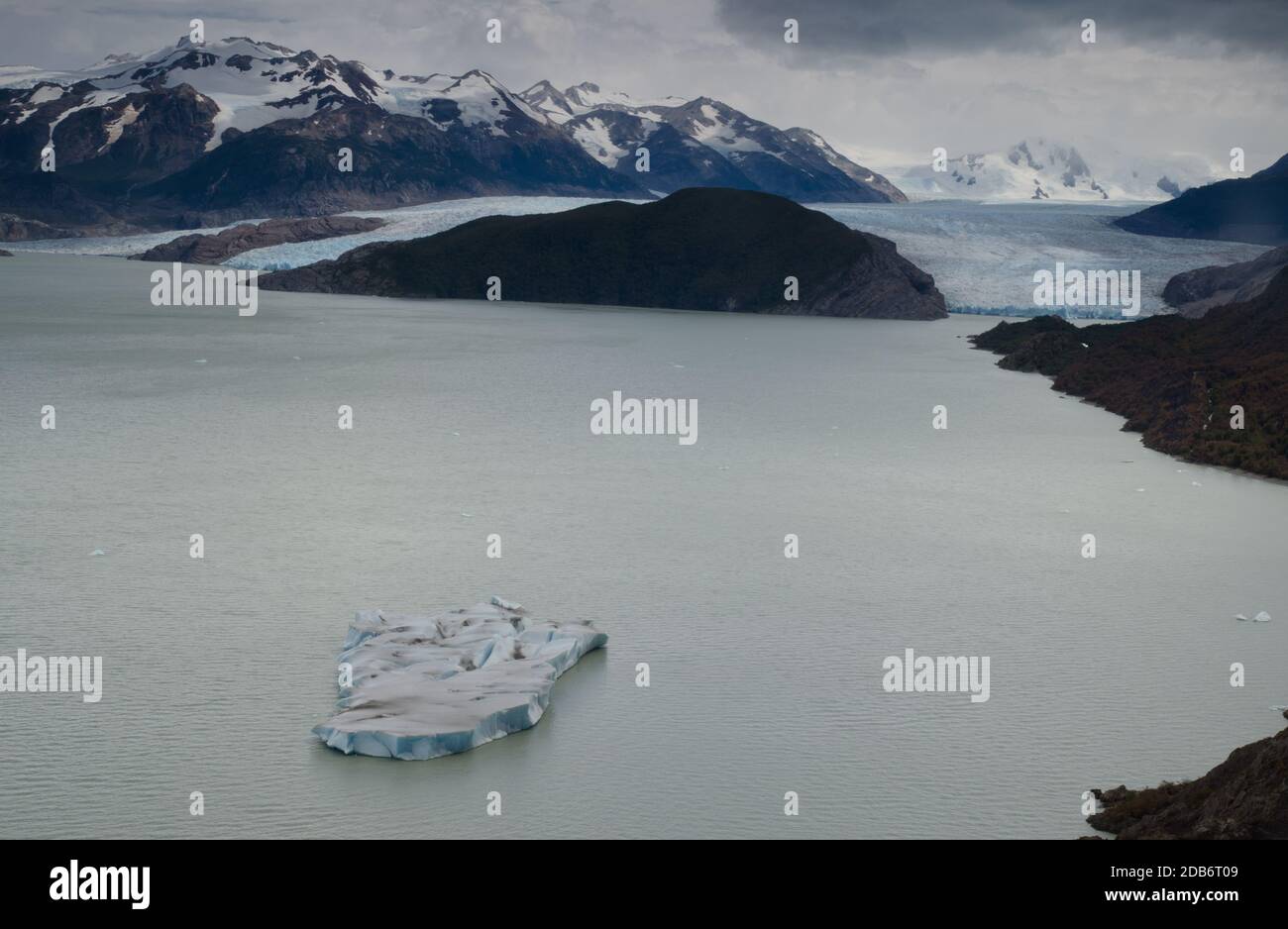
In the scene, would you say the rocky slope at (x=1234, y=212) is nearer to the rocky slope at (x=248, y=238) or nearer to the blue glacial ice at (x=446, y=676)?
the rocky slope at (x=248, y=238)

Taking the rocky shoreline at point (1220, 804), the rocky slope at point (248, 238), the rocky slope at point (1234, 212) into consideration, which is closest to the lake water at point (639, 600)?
the rocky shoreline at point (1220, 804)

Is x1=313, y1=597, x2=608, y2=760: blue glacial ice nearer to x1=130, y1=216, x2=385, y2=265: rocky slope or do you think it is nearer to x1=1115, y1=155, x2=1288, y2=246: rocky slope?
x1=130, y1=216, x2=385, y2=265: rocky slope

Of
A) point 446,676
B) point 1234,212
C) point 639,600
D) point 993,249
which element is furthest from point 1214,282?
point 1234,212

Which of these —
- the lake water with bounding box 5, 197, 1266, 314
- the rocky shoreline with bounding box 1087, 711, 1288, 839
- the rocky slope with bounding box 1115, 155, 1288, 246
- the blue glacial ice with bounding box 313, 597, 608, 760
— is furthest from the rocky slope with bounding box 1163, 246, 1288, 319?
the rocky shoreline with bounding box 1087, 711, 1288, 839

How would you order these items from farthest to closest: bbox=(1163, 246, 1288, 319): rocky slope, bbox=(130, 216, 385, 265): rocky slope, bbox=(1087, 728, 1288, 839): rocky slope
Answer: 1. bbox=(130, 216, 385, 265): rocky slope
2. bbox=(1163, 246, 1288, 319): rocky slope
3. bbox=(1087, 728, 1288, 839): rocky slope

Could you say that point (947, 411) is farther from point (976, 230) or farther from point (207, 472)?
point (976, 230)

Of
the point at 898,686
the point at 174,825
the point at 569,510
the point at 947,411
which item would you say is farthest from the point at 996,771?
the point at 947,411
